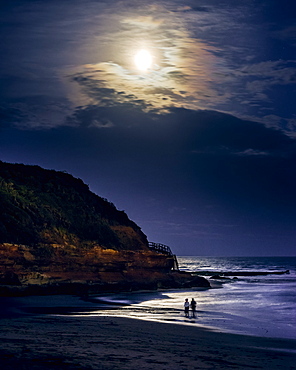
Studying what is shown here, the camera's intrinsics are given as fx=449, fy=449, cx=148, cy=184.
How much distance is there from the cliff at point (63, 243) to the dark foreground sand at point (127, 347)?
18593 millimetres

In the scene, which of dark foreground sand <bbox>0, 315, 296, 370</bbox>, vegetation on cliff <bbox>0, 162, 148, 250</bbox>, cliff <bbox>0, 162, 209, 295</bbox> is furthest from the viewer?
vegetation on cliff <bbox>0, 162, 148, 250</bbox>

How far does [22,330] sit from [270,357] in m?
9.60

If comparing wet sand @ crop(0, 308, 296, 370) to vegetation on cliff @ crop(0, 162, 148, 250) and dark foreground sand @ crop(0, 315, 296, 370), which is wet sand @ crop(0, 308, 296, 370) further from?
Answer: vegetation on cliff @ crop(0, 162, 148, 250)

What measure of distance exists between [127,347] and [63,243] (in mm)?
33750

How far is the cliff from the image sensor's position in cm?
4147

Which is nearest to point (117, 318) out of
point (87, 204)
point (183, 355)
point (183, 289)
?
point (183, 355)

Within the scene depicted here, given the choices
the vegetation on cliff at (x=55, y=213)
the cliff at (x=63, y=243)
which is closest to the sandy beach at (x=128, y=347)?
the cliff at (x=63, y=243)

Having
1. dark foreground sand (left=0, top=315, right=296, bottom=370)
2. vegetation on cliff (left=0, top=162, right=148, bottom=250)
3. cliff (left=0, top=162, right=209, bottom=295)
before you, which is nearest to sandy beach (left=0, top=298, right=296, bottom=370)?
dark foreground sand (left=0, top=315, right=296, bottom=370)

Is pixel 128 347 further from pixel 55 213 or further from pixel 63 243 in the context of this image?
pixel 55 213

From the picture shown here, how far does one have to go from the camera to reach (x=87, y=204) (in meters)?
64.3

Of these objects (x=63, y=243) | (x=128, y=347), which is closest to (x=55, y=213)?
(x=63, y=243)

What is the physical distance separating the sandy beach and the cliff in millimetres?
18568

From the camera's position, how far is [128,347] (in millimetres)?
15352

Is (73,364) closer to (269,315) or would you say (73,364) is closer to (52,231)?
(269,315)
